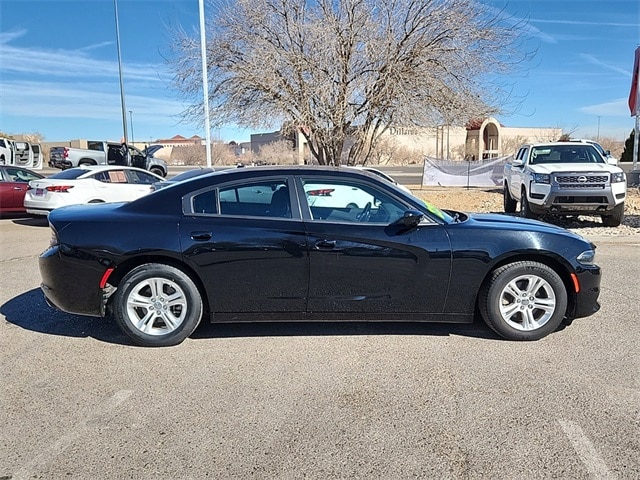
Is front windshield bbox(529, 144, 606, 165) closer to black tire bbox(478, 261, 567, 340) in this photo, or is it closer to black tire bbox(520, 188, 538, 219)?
A: black tire bbox(520, 188, 538, 219)

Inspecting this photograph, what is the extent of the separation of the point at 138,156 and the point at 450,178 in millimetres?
16356

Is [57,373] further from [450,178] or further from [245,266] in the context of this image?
[450,178]

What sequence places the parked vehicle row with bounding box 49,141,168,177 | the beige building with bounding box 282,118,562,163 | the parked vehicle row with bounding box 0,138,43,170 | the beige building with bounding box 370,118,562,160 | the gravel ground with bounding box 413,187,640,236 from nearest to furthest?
the gravel ground with bounding box 413,187,640,236
the parked vehicle row with bounding box 0,138,43,170
the parked vehicle row with bounding box 49,141,168,177
the beige building with bounding box 282,118,562,163
the beige building with bounding box 370,118,562,160

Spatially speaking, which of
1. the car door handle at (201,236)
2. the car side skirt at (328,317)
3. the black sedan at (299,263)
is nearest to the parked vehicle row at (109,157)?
the black sedan at (299,263)

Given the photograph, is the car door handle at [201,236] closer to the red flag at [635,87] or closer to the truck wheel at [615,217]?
the truck wheel at [615,217]

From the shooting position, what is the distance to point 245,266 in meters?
4.12

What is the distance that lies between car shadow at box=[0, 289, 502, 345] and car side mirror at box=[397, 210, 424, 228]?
1.04 metres

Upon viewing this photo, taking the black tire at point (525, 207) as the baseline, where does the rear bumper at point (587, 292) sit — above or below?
below

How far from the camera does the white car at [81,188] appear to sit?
34.5 ft

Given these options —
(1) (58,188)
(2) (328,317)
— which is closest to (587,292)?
(2) (328,317)

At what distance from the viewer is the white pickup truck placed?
946 centimetres

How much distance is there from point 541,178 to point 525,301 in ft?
21.0

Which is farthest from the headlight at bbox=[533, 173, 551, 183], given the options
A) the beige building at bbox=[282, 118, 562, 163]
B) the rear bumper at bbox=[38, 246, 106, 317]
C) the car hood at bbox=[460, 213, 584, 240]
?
the beige building at bbox=[282, 118, 562, 163]

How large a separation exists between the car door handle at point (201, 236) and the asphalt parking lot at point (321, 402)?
0.94 meters
